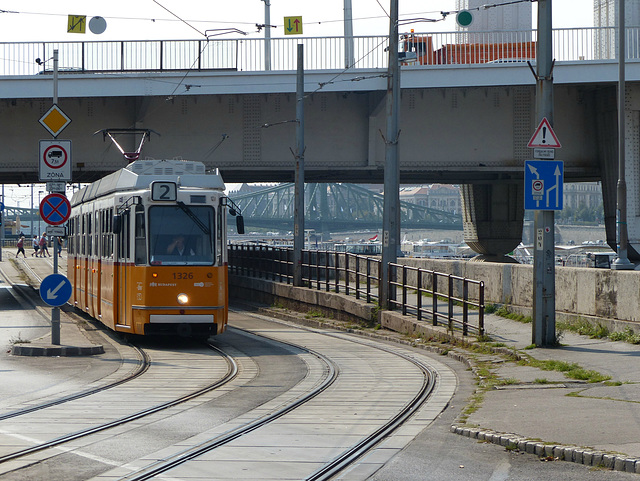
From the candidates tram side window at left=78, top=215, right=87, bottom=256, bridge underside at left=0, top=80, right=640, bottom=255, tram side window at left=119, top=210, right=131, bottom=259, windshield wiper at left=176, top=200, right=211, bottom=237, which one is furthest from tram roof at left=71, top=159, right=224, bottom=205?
bridge underside at left=0, top=80, right=640, bottom=255

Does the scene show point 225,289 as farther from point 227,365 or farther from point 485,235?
point 485,235

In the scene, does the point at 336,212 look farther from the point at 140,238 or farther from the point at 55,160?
the point at 55,160

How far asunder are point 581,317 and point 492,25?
1059 inches

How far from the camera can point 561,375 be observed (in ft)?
39.9

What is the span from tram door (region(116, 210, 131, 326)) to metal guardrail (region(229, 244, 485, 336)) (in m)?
5.49

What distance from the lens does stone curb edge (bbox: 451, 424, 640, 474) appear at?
707 centimetres

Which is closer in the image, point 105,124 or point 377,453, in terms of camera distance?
point 377,453

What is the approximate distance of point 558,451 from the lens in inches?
298

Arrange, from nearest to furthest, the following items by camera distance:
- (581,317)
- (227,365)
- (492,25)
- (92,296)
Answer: (227,365), (581,317), (92,296), (492,25)

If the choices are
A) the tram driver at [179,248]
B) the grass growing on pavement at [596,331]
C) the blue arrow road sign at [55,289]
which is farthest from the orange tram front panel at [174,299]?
the grass growing on pavement at [596,331]

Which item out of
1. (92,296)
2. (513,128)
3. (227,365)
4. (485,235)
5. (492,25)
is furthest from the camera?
(485,235)

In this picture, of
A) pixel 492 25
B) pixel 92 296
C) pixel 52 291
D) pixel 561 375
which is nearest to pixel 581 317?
pixel 561 375

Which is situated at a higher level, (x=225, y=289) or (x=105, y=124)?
(x=105, y=124)

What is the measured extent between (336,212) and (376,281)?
147 metres
